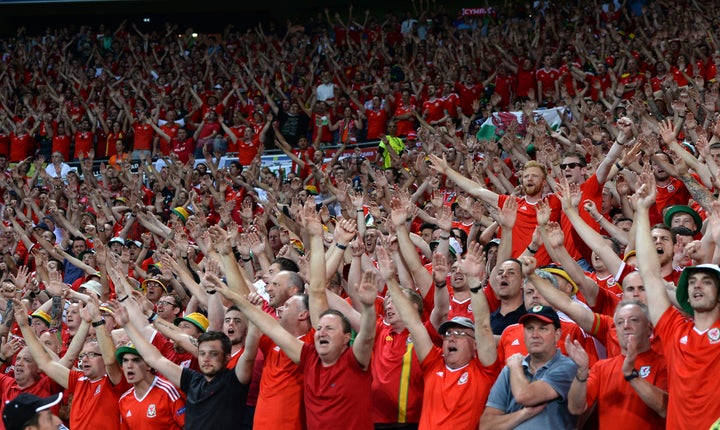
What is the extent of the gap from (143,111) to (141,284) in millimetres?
8109

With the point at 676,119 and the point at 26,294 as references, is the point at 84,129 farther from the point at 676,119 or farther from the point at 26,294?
the point at 676,119

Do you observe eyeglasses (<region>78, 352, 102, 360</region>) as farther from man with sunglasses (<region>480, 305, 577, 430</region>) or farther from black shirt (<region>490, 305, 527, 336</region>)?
man with sunglasses (<region>480, 305, 577, 430</region>)

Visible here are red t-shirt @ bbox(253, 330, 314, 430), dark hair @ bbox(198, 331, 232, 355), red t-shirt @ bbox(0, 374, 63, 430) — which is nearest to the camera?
red t-shirt @ bbox(253, 330, 314, 430)

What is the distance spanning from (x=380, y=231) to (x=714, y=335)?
13.5ft

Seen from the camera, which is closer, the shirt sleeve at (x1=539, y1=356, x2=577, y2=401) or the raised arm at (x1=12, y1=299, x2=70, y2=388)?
the shirt sleeve at (x1=539, y1=356, x2=577, y2=401)

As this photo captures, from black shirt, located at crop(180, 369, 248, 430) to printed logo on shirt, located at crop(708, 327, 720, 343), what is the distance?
278 centimetres

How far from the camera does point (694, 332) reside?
4754 mm

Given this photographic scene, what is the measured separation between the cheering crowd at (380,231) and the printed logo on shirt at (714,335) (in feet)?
0.04

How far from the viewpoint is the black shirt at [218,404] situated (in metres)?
6.05

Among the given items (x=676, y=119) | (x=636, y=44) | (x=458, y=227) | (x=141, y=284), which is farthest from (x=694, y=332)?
(x=636, y=44)

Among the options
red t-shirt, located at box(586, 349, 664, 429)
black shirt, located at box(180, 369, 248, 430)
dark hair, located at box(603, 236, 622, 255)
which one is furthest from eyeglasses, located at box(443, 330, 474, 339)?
dark hair, located at box(603, 236, 622, 255)

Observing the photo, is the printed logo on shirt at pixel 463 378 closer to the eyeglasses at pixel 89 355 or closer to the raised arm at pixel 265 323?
the raised arm at pixel 265 323

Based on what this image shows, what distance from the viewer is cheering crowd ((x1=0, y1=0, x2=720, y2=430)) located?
5.20 meters

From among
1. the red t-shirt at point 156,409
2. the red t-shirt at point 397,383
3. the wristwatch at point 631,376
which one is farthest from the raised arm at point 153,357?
the wristwatch at point 631,376
